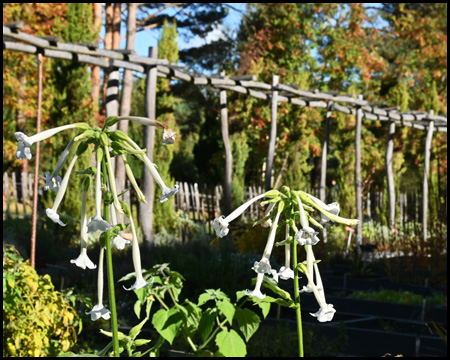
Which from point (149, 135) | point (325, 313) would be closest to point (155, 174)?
point (325, 313)

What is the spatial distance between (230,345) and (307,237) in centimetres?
107

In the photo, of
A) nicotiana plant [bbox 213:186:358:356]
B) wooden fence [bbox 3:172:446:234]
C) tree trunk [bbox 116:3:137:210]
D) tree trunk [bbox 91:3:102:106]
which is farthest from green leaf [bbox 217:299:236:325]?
tree trunk [bbox 91:3:102:106]

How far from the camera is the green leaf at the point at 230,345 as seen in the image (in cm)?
227

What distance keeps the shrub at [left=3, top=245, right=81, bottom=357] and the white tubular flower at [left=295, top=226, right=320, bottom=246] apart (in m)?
2.23

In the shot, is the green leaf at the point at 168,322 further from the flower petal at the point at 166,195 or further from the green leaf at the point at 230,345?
the flower petal at the point at 166,195

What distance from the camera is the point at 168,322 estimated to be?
2.48 meters

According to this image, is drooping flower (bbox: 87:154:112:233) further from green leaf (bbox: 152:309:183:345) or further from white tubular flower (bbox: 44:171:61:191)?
green leaf (bbox: 152:309:183:345)

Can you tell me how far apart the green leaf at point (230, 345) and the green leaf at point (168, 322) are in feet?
0.68

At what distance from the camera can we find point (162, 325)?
245cm

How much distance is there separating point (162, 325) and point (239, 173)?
13477 millimetres

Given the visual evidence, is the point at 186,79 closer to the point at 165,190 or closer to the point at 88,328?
the point at 88,328

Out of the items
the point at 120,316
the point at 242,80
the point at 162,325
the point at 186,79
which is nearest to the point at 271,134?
the point at 242,80

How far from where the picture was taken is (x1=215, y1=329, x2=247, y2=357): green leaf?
227cm

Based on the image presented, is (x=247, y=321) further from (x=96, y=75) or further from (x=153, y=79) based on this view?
(x=96, y=75)
